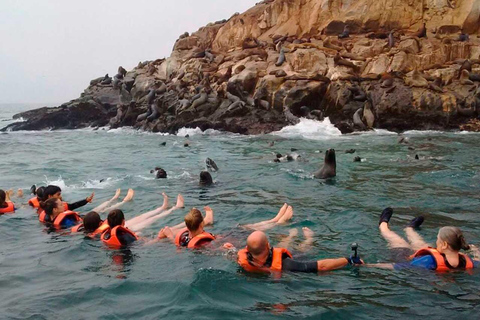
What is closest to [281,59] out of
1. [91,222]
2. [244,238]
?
[244,238]

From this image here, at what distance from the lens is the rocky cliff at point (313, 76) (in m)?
29.1

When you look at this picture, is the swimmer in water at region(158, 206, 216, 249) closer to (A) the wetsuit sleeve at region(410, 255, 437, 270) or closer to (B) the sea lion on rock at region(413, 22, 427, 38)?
(A) the wetsuit sleeve at region(410, 255, 437, 270)

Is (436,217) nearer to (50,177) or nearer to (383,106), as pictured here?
(50,177)

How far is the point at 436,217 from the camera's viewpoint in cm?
983

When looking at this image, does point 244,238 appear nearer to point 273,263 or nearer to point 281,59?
point 273,263

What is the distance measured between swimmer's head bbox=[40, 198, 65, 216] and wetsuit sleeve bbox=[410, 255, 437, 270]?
7.03 m

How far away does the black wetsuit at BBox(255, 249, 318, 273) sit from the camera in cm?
634

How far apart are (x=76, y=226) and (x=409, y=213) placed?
7071mm

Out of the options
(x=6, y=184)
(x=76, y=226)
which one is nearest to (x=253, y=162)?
(x=6, y=184)

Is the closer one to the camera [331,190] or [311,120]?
[331,190]

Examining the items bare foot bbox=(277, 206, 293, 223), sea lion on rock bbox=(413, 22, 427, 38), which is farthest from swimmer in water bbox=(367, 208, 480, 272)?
sea lion on rock bbox=(413, 22, 427, 38)

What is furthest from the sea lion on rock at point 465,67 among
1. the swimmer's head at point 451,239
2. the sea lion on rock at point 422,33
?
the swimmer's head at point 451,239

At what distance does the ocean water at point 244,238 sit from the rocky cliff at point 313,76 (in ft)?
25.3

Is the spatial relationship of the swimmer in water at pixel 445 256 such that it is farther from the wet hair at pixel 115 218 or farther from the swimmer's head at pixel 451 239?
the wet hair at pixel 115 218
